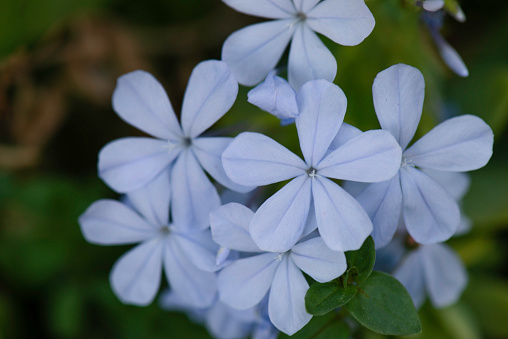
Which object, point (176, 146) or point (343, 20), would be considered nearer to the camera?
point (343, 20)

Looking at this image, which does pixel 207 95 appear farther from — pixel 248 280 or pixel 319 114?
pixel 248 280

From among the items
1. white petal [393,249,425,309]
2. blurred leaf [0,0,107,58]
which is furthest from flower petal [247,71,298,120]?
blurred leaf [0,0,107,58]

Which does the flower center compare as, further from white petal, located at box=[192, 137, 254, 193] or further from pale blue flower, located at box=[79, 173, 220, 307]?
pale blue flower, located at box=[79, 173, 220, 307]

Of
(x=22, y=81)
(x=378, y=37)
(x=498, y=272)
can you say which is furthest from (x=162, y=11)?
(x=498, y=272)

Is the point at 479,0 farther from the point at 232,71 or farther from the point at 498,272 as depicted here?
the point at 232,71

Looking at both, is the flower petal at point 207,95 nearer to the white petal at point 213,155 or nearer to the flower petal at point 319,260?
the white petal at point 213,155

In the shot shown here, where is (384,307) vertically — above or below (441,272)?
above

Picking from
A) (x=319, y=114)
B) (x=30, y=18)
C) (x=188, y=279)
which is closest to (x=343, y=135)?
(x=319, y=114)
